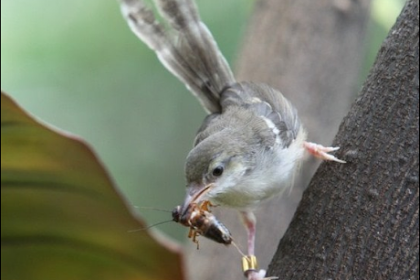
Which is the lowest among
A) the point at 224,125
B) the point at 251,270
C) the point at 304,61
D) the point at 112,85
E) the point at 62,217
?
the point at 112,85

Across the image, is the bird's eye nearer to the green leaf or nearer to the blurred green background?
the green leaf

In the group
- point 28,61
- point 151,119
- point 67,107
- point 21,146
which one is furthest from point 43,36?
point 21,146

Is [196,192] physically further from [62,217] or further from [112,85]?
[112,85]

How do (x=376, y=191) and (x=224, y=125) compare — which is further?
(x=224, y=125)

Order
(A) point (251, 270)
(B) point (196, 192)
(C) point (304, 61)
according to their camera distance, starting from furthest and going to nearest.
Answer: (C) point (304, 61) → (B) point (196, 192) → (A) point (251, 270)

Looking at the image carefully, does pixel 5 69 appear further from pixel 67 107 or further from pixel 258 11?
pixel 258 11

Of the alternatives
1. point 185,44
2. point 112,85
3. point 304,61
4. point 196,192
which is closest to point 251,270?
point 196,192
